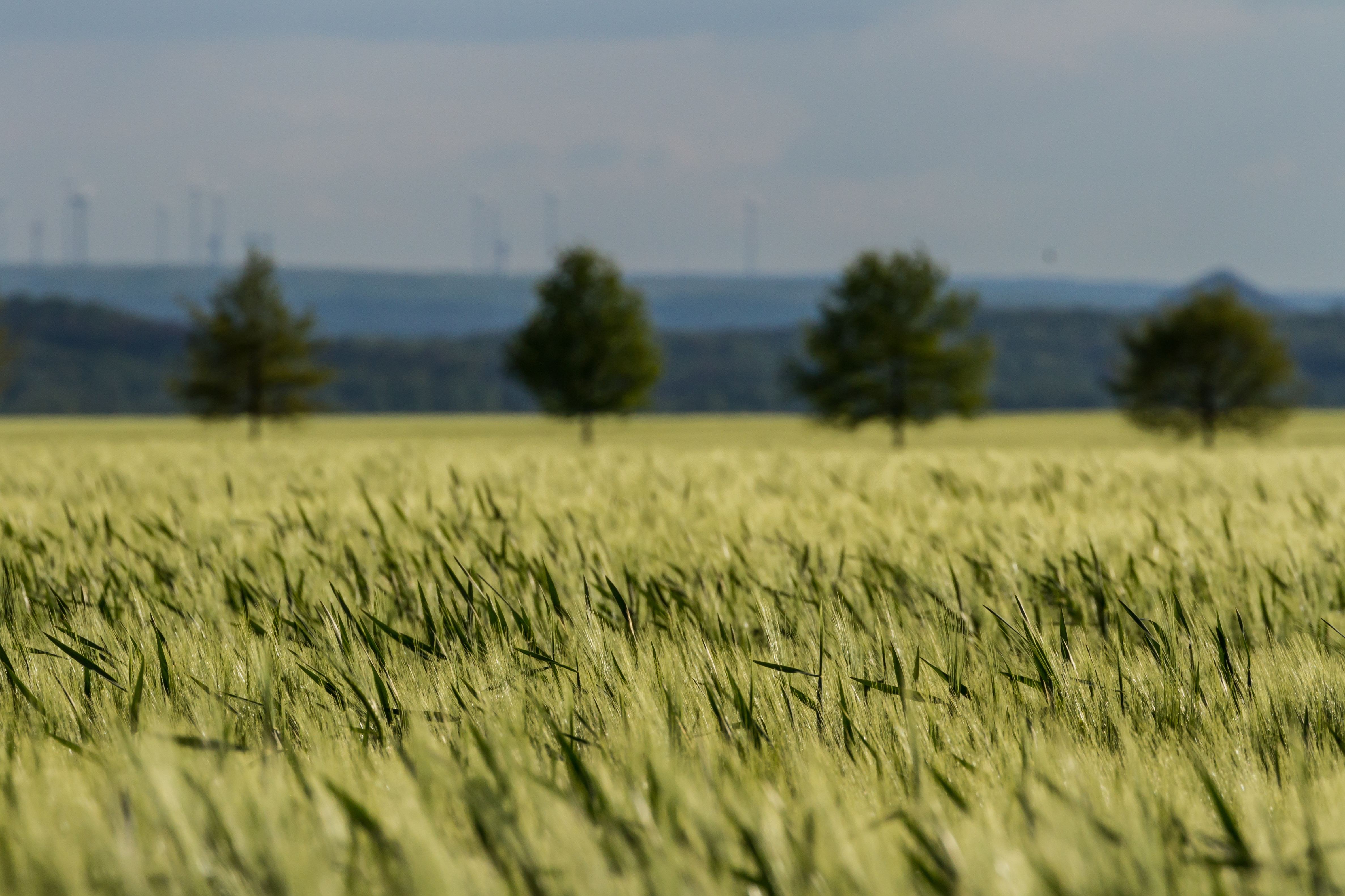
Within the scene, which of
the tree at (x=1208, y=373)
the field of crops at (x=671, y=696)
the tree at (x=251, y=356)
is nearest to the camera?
the field of crops at (x=671, y=696)

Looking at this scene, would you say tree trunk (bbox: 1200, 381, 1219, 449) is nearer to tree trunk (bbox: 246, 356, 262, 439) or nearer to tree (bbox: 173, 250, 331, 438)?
tree (bbox: 173, 250, 331, 438)

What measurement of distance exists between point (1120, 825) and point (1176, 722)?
1.12 metres

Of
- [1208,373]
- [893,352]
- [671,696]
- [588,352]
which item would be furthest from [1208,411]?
[671,696]

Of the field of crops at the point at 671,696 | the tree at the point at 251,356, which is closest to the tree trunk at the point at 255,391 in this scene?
the tree at the point at 251,356

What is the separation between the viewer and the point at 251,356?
5369cm

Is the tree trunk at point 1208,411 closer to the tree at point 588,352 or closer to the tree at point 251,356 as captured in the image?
the tree at point 588,352

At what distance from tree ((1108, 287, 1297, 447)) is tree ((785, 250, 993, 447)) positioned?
668 cm

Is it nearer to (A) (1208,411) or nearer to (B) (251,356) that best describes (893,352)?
(A) (1208,411)

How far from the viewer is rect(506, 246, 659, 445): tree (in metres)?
51.7

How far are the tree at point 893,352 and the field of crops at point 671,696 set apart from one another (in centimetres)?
4624

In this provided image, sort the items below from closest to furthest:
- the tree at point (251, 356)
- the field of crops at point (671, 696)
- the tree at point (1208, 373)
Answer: the field of crops at point (671, 696)
the tree at point (1208, 373)
the tree at point (251, 356)

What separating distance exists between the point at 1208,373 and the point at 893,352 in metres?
13.4

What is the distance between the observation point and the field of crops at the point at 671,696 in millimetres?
1513

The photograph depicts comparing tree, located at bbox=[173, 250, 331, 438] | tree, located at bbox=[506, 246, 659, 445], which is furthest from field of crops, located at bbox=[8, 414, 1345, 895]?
tree, located at bbox=[173, 250, 331, 438]
